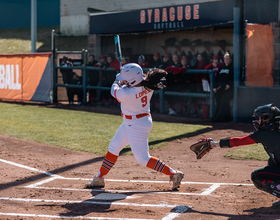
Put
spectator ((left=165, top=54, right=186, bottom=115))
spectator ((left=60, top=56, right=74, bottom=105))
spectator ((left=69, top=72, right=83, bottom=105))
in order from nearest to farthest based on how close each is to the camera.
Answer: spectator ((left=165, top=54, right=186, bottom=115)), spectator ((left=69, top=72, right=83, bottom=105)), spectator ((left=60, top=56, right=74, bottom=105))

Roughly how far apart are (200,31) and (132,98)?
1137 centimetres

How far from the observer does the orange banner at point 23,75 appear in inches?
620

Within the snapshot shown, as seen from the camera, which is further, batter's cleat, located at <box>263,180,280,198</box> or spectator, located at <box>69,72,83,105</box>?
spectator, located at <box>69,72,83,105</box>

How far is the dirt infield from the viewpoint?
430 cm

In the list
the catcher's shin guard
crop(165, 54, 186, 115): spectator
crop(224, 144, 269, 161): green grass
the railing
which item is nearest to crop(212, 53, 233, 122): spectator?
the railing

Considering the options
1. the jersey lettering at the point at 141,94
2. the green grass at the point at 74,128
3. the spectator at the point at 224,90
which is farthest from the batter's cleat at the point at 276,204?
the spectator at the point at 224,90

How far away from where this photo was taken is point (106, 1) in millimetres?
27844

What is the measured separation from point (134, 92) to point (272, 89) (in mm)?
6803

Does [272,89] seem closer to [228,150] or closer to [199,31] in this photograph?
[228,150]

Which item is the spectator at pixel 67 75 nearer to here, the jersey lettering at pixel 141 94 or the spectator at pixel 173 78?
the spectator at pixel 173 78

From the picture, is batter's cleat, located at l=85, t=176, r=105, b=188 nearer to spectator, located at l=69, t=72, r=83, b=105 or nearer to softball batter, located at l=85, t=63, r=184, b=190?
softball batter, located at l=85, t=63, r=184, b=190

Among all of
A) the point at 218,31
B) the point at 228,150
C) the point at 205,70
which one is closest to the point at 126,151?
the point at 228,150

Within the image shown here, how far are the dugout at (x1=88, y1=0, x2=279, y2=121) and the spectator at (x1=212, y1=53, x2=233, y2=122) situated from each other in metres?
0.23

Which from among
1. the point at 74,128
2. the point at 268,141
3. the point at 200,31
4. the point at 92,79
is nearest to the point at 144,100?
the point at 268,141
